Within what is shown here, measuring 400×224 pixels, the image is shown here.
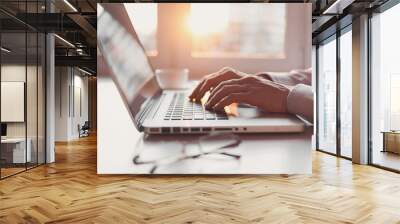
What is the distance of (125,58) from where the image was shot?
614 centimetres

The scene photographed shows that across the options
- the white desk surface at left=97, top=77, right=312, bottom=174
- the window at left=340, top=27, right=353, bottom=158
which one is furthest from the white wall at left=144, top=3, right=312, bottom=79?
the window at left=340, top=27, right=353, bottom=158

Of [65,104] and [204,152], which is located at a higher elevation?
[65,104]

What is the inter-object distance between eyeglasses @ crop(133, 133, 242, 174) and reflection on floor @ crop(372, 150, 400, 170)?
3.11 meters

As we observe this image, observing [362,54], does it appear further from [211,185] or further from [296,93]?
[211,185]

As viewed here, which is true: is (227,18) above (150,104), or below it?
above

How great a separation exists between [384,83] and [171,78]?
423 centimetres

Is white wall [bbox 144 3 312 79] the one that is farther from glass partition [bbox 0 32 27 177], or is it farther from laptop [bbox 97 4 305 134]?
glass partition [bbox 0 32 27 177]

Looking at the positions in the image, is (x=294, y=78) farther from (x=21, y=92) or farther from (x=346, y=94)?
(x=21, y=92)

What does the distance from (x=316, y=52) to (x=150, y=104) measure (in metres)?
6.40

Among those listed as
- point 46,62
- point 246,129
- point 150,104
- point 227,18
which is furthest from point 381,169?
point 46,62

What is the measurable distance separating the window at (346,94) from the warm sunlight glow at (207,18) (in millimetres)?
3569

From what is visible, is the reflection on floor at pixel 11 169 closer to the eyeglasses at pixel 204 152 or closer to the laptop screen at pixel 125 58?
the eyeglasses at pixel 204 152

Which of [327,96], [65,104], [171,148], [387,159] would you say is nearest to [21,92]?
[171,148]

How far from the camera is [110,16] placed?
20.4 feet
